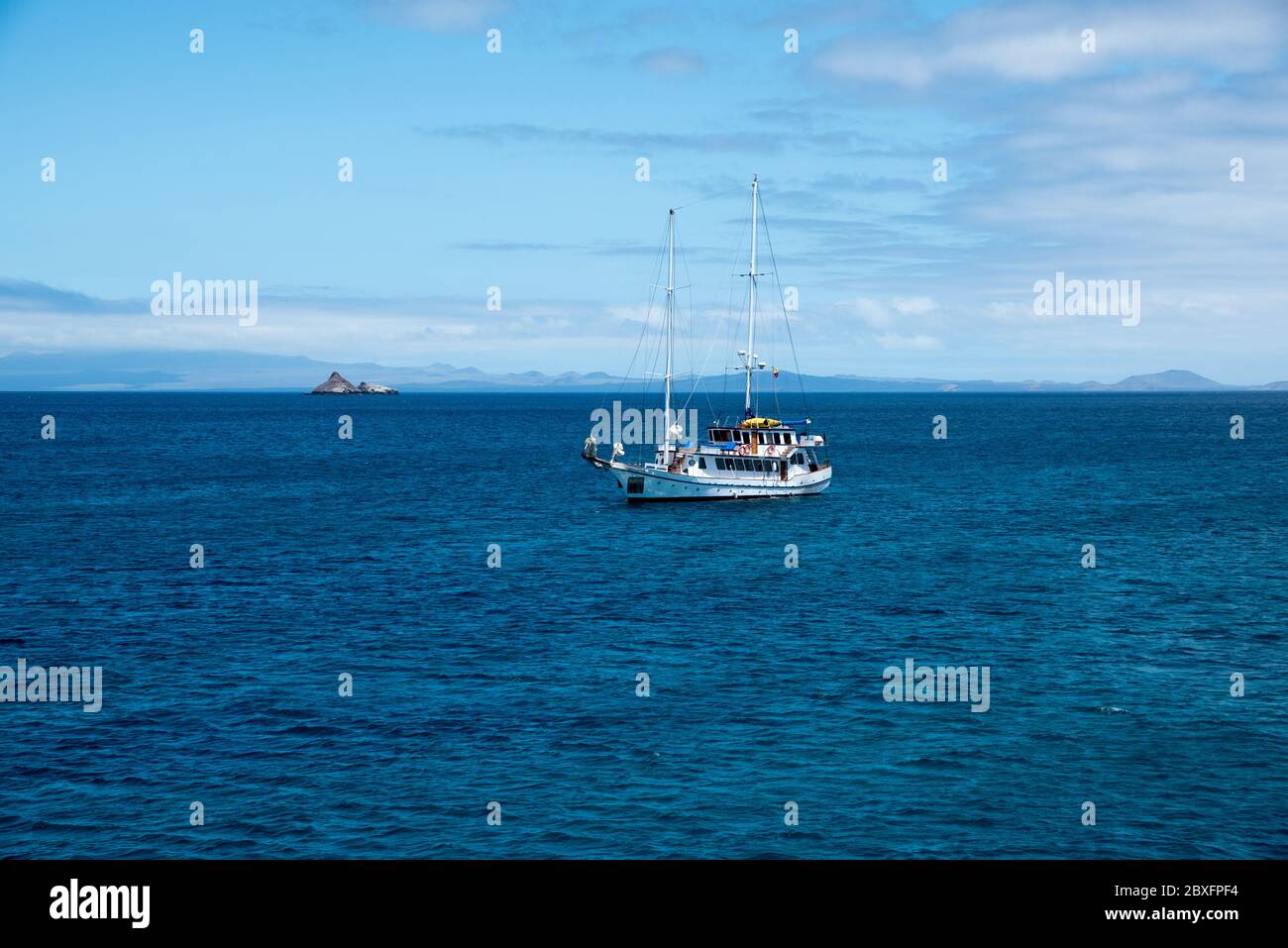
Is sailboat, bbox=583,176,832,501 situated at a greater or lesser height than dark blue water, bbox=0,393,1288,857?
greater

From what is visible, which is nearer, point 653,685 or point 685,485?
point 653,685

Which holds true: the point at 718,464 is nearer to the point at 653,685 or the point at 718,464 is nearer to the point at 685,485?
the point at 685,485

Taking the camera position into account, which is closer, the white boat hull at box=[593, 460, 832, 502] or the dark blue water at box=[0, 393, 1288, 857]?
the dark blue water at box=[0, 393, 1288, 857]

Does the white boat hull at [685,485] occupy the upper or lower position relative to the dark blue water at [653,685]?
upper

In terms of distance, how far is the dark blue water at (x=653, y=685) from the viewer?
2783 cm

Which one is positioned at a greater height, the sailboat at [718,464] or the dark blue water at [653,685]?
the sailboat at [718,464]

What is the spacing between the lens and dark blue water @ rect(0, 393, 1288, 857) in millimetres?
27828

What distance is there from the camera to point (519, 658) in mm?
43500

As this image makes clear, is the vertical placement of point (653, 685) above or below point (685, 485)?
below

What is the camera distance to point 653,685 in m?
39.9

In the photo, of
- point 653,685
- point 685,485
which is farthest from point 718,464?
point 653,685

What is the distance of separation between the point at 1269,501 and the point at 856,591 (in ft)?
186

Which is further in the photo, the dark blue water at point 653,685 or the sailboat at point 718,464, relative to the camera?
the sailboat at point 718,464

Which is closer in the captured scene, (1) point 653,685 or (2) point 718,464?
(1) point 653,685
